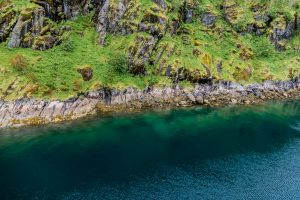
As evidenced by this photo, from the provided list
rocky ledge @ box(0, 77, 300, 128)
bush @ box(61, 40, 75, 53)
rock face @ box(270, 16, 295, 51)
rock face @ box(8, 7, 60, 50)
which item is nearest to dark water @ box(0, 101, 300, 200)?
rocky ledge @ box(0, 77, 300, 128)

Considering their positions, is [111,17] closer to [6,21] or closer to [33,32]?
[33,32]

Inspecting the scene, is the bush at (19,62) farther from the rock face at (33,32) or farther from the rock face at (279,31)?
the rock face at (279,31)

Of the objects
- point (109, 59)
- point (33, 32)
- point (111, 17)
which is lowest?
point (109, 59)

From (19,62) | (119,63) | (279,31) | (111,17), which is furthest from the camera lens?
(279,31)

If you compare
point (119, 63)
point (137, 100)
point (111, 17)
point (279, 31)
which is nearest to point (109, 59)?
point (119, 63)

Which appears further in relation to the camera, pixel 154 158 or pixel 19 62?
pixel 19 62

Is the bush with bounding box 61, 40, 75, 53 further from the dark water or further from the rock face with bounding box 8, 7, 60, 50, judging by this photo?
the dark water

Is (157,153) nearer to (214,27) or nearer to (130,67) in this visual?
(130,67)
